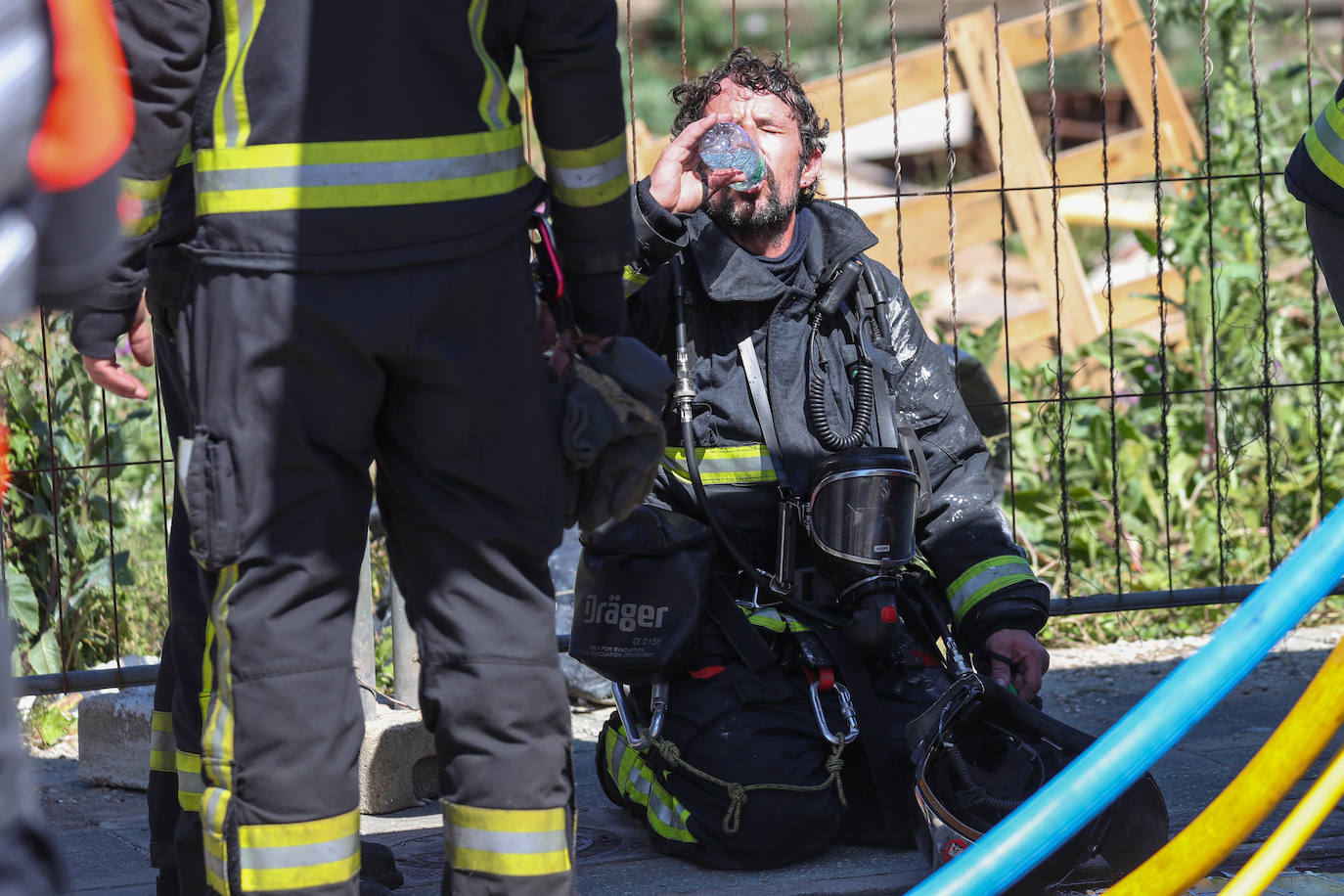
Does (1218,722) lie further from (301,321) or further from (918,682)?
(301,321)

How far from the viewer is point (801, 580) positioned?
3.33 m

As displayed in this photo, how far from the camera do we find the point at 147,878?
2.96m

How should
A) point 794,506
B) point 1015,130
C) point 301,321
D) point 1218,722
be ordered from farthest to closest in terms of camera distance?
1. point 1015,130
2. point 1218,722
3. point 794,506
4. point 301,321

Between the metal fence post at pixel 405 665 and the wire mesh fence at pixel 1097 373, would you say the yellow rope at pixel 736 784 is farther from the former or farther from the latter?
the wire mesh fence at pixel 1097 373

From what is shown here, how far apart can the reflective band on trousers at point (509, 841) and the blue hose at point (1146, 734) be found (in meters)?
0.53

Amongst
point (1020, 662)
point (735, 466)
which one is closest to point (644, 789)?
point (735, 466)

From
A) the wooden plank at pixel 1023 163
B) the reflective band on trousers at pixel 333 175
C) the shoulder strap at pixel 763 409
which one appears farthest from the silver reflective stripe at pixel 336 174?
the wooden plank at pixel 1023 163

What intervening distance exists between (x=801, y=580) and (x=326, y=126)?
1649 mm

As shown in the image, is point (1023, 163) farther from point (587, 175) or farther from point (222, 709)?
point (222, 709)

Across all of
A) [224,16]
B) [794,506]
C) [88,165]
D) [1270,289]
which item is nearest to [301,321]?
[224,16]

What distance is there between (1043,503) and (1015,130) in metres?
1.90

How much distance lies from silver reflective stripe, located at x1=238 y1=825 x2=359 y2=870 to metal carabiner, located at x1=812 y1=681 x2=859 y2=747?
1.29 meters

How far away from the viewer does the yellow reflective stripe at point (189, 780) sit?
246 centimetres

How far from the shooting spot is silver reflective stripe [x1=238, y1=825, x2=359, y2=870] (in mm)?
2004
